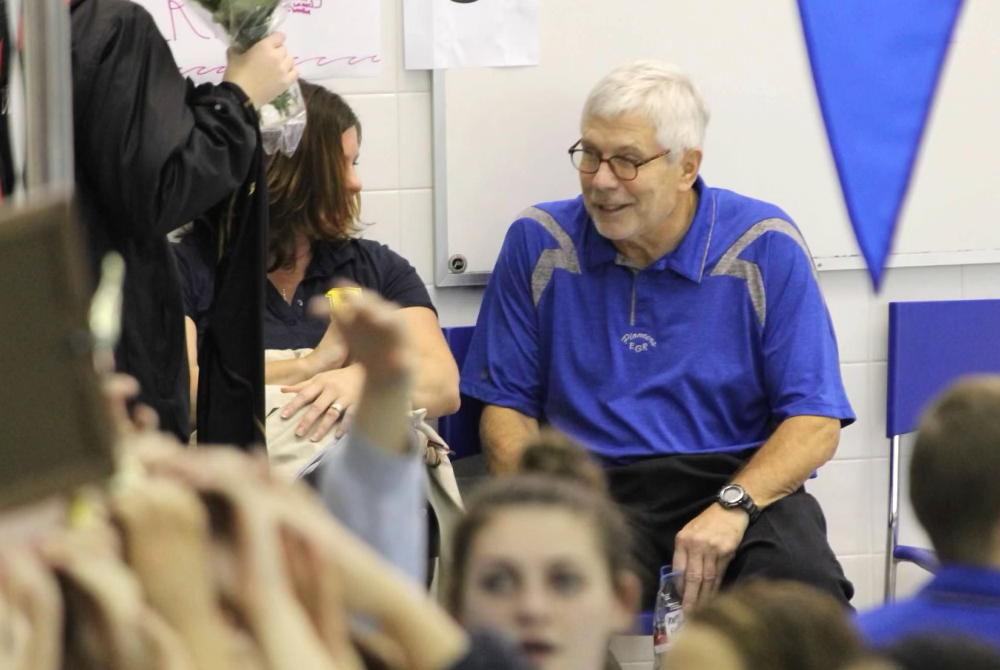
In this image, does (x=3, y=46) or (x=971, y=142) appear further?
(x=971, y=142)

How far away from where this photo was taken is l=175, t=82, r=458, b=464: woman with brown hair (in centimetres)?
251

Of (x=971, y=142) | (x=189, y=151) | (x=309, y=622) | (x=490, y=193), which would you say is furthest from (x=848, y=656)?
(x=971, y=142)

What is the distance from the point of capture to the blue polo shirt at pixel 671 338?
2.58 m

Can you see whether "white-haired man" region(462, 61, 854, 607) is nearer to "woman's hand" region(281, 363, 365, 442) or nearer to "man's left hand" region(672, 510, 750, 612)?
"man's left hand" region(672, 510, 750, 612)

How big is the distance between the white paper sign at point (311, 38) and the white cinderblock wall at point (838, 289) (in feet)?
0.11

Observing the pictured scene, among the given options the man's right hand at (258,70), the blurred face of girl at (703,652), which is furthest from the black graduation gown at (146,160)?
the blurred face of girl at (703,652)

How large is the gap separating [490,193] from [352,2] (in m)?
0.48

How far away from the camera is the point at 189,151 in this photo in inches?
69.1

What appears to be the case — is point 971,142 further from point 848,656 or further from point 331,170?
point 848,656

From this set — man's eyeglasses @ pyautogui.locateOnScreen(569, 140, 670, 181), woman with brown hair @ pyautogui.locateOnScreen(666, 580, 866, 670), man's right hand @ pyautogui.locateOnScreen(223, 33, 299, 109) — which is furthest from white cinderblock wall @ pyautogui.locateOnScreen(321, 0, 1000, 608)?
woman with brown hair @ pyautogui.locateOnScreen(666, 580, 866, 670)

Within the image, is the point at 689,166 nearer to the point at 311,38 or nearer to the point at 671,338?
the point at 671,338

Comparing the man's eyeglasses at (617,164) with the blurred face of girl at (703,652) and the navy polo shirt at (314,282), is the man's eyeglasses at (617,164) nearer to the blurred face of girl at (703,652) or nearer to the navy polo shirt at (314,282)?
the navy polo shirt at (314,282)

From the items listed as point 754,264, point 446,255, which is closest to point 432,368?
point 446,255

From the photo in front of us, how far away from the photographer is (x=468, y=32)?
9.20 ft
